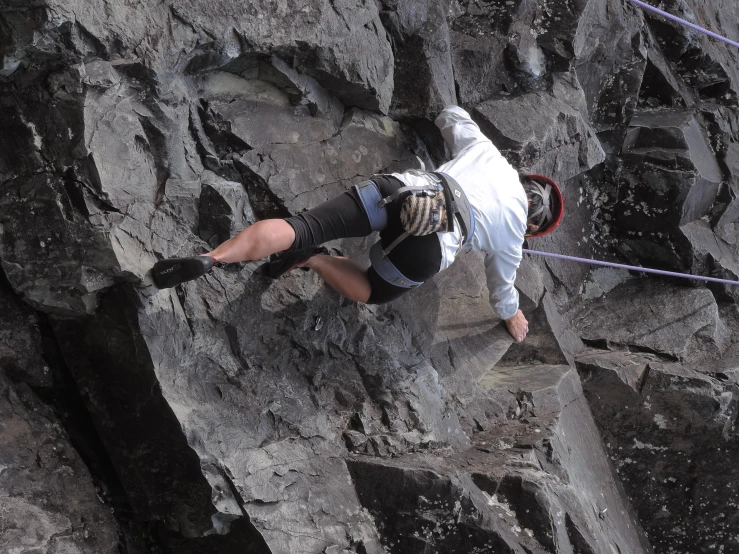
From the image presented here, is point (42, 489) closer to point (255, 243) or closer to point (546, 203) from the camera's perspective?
point (255, 243)

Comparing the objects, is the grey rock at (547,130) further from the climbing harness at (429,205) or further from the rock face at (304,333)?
the climbing harness at (429,205)

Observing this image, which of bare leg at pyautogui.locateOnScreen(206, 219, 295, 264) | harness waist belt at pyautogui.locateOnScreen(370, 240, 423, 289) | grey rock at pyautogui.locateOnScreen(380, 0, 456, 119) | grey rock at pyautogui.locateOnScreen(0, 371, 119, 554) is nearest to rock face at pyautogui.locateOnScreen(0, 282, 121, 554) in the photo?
grey rock at pyautogui.locateOnScreen(0, 371, 119, 554)

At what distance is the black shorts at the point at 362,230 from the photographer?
351cm

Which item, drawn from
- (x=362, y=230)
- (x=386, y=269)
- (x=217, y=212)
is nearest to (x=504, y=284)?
(x=386, y=269)

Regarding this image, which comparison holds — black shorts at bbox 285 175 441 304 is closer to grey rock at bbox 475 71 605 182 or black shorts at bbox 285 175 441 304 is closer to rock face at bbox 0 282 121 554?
rock face at bbox 0 282 121 554

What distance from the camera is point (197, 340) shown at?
147 inches

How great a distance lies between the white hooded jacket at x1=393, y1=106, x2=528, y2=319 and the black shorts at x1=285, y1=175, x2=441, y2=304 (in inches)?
3.1

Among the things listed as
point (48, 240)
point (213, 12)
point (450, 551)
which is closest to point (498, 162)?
point (213, 12)

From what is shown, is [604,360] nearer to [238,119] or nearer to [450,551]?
[450,551]

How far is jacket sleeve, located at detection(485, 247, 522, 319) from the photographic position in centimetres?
408

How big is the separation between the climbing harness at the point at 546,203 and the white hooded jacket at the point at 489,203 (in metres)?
0.13

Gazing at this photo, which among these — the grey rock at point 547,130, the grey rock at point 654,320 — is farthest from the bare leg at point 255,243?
the grey rock at point 654,320

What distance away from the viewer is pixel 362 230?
3.65 m

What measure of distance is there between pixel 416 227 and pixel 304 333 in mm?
1012
